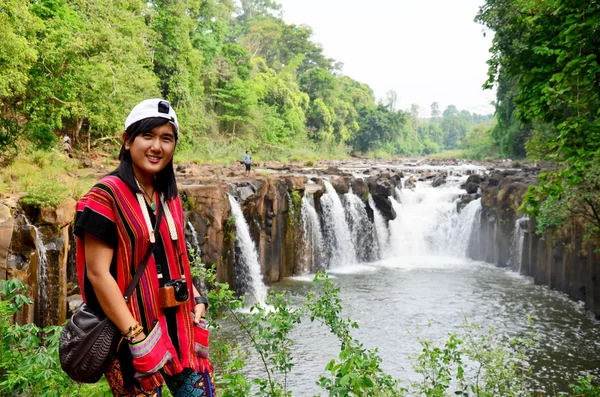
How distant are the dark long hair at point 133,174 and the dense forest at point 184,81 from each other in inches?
426

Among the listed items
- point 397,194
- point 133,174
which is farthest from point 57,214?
point 397,194

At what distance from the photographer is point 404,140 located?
275 feet

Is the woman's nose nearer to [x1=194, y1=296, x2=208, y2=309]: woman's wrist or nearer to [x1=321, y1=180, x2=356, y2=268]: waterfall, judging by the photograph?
[x1=194, y1=296, x2=208, y2=309]: woman's wrist

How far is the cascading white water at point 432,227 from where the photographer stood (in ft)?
69.6

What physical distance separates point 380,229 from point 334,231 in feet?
10.2

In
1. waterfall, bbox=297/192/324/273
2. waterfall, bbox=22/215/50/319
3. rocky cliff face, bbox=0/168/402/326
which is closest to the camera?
rocky cliff face, bbox=0/168/402/326

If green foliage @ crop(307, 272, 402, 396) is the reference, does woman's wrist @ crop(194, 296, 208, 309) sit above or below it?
above

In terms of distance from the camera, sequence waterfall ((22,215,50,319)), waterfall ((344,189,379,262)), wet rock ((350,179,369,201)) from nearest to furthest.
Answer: waterfall ((22,215,50,319)) → waterfall ((344,189,379,262)) → wet rock ((350,179,369,201))

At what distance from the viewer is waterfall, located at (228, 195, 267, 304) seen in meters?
13.9

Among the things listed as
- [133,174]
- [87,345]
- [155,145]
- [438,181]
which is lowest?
[438,181]

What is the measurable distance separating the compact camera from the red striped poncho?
0.02 meters

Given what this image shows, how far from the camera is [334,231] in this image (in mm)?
18781

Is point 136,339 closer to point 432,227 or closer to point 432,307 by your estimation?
point 432,307

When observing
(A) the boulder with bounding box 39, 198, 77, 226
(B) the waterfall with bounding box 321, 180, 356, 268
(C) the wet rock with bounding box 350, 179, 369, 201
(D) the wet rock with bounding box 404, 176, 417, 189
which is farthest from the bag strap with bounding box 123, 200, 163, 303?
(D) the wet rock with bounding box 404, 176, 417, 189
